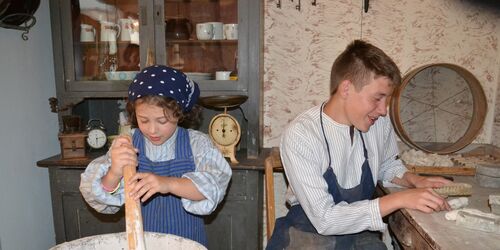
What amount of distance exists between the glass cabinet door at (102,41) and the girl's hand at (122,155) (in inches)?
43.2

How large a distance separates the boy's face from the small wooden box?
148 cm

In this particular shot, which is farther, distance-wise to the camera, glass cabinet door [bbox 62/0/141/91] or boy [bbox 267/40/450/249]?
glass cabinet door [bbox 62/0/141/91]

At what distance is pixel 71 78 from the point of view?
2117 mm

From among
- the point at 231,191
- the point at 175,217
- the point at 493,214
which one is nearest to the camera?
the point at 493,214

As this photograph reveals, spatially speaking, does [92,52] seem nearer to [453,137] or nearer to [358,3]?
[358,3]

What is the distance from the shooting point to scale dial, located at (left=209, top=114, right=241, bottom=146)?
2.02 m

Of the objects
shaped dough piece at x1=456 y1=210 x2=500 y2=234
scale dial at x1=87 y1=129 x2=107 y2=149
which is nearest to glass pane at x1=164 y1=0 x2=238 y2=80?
scale dial at x1=87 y1=129 x2=107 y2=149

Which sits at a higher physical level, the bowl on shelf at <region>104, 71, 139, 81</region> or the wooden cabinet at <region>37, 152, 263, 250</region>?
the bowl on shelf at <region>104, 71, 139, 81</region>

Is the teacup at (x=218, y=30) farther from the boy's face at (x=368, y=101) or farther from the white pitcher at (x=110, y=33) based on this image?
the boy's face at (x=368, y=101)

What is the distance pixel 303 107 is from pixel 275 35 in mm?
475

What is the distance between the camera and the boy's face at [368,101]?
1368mm

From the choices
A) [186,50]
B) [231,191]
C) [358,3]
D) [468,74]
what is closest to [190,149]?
[231,191]

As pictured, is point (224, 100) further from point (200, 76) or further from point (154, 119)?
point (154, 119)

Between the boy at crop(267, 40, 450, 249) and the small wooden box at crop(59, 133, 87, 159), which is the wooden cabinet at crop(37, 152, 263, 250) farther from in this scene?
the boy at crop(267, 40, 450, 249)
